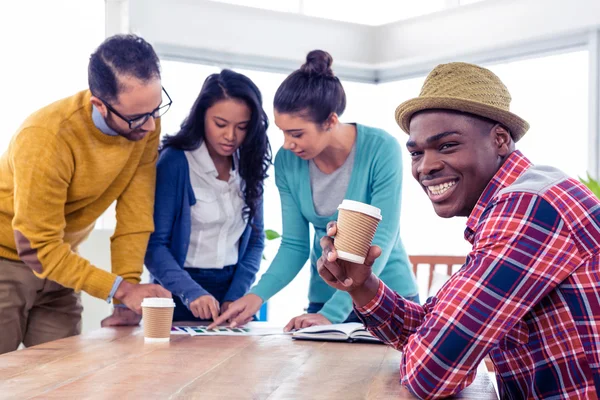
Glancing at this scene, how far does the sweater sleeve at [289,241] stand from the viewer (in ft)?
8.03

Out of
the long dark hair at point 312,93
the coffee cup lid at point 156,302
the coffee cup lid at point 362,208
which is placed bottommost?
the coffee cup lid at point 156,302

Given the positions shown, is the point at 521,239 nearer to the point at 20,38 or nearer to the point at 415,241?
the point at 20,38

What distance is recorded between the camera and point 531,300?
124cm

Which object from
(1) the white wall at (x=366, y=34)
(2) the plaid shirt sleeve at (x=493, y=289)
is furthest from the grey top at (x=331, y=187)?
(1) the white wall at (x=366, y=34)

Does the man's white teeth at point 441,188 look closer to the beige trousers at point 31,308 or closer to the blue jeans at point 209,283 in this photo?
the blue jeans at point 209,283

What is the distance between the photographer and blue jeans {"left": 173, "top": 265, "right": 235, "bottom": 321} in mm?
2561

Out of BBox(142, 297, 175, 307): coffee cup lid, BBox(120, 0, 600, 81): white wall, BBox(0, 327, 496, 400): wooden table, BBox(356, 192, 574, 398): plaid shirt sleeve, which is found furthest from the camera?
BBox(120, 0, 600, 81): white wall

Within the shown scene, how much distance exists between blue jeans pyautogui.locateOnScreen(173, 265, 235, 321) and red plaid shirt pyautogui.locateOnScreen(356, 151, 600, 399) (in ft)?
4.44

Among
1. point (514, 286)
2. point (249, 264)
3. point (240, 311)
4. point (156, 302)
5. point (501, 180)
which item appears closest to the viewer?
point (514, 286)

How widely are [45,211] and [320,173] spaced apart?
908 mm

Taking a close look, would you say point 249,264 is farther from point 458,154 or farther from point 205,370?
point 458,154

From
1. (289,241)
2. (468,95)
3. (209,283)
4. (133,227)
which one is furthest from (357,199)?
(468,95)

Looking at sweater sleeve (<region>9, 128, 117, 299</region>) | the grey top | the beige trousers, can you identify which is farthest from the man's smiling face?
the beige trousers

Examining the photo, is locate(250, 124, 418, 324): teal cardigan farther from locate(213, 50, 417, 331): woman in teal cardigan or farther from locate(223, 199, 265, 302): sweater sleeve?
locate(223, 199, 265, 302): sweater sleeve
